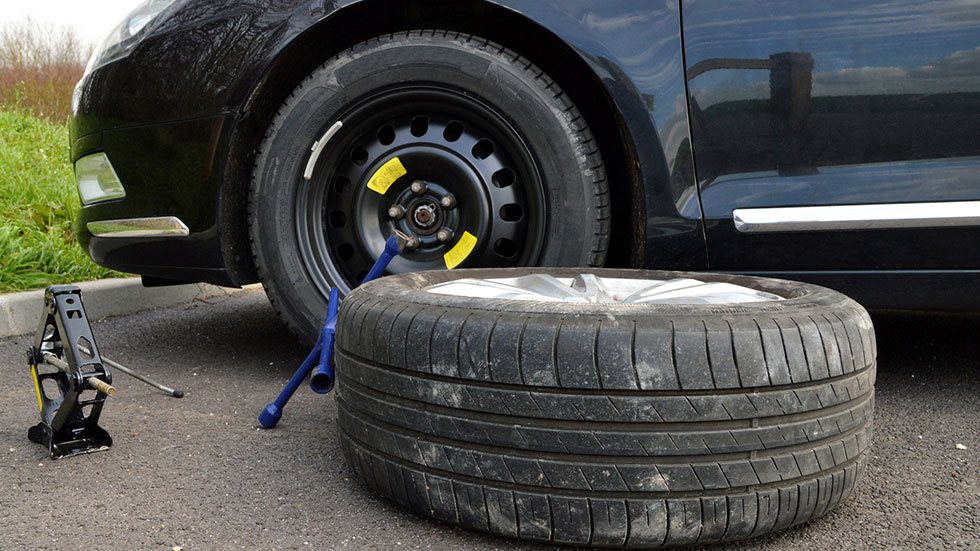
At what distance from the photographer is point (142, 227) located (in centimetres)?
221

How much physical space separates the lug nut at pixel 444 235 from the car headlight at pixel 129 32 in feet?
3.36

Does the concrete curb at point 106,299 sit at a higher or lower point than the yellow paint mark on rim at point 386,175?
lower

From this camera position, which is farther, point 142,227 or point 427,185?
point 142,227

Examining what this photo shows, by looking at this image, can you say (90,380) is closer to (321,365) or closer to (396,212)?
(321,365)

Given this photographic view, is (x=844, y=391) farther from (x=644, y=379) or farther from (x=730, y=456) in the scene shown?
(x=644, y=379)

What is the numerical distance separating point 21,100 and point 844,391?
794 cm

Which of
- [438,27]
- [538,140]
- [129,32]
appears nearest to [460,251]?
[538,140]

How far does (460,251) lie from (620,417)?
102 cm

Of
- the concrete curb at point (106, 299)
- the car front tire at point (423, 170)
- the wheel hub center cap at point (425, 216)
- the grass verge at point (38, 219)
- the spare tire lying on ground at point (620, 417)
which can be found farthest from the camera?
the grass verge at point (38, 219)

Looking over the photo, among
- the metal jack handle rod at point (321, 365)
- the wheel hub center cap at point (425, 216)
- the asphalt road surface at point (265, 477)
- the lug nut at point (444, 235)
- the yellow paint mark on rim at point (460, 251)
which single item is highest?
the wheel hub center cap at point (425, 216)

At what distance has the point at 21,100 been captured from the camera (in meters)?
7.09

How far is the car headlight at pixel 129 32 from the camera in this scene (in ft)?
7.05

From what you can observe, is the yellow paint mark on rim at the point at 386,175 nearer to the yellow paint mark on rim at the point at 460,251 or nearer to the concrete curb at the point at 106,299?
the yellow paint mark on rim at the point at 460,251

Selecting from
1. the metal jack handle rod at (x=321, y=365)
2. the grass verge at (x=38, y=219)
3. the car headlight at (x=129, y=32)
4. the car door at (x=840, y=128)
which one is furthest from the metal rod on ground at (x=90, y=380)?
the grass verge at (x=38, y=219)
